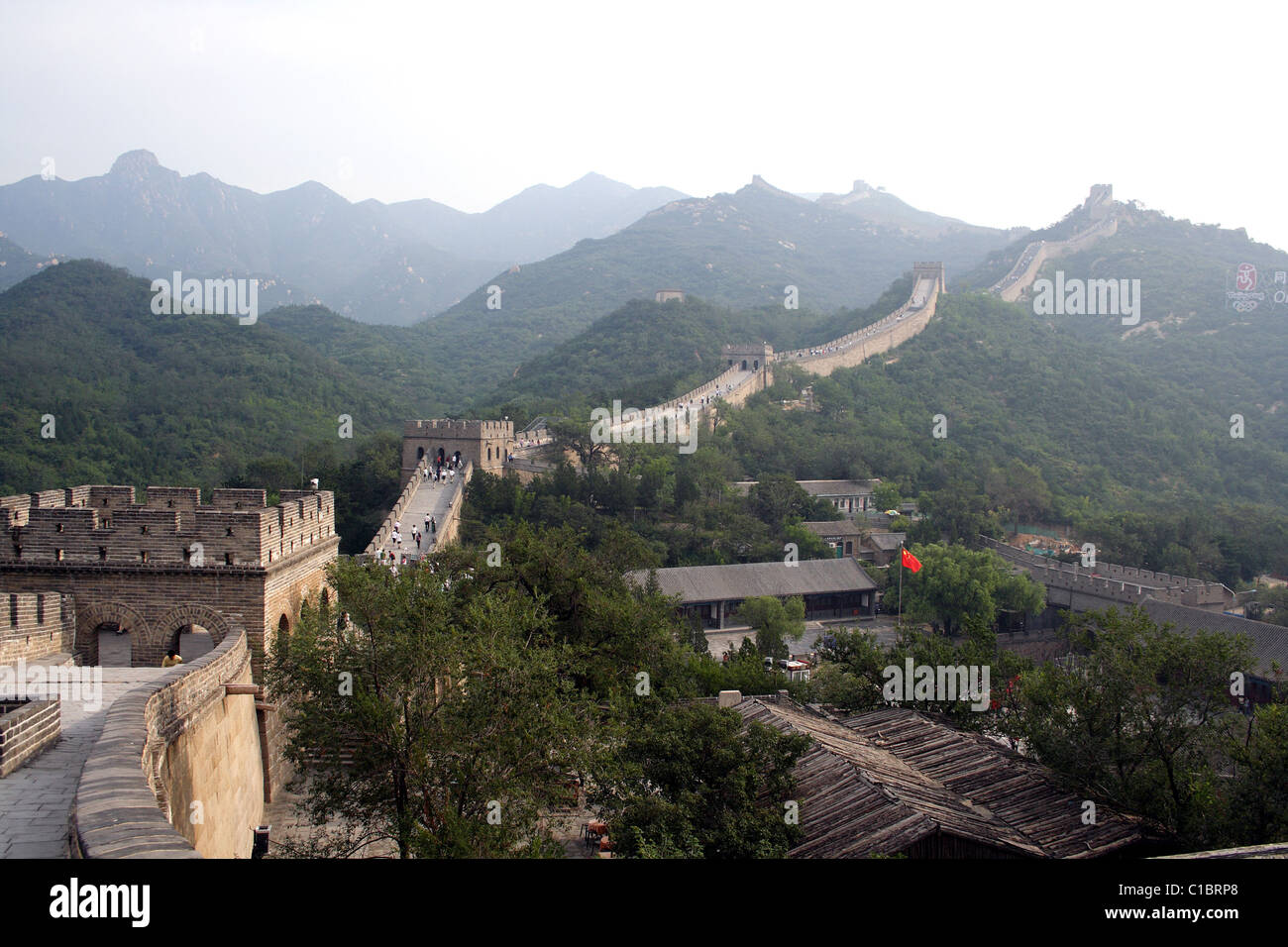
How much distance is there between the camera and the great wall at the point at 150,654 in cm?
599

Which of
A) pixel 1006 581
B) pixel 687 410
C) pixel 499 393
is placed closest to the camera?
pixel 1006 581

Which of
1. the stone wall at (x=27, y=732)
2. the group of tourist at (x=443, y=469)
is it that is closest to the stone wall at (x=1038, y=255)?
the group of tourist at (x=443, y=469)

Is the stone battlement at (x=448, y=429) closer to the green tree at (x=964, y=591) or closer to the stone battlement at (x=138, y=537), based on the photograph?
the green tree at (x=964, y=591)

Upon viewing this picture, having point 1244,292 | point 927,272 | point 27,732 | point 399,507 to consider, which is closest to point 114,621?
point 27,732

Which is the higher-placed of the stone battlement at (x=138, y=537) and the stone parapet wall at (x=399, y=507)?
the stone battlement at (x=138, y=537)

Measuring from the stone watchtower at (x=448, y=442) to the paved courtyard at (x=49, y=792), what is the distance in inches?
1299

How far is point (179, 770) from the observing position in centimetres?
849

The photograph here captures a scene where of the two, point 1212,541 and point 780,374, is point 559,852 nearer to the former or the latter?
point 1212,541

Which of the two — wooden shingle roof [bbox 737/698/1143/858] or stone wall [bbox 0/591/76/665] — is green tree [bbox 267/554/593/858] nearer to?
stone wall [bbox 0/591/76/665]

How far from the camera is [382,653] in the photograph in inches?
429

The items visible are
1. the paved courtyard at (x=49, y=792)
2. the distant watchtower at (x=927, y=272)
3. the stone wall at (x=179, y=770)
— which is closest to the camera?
the stone wall at (x=179, y=770)

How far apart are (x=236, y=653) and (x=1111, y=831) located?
506 inches
